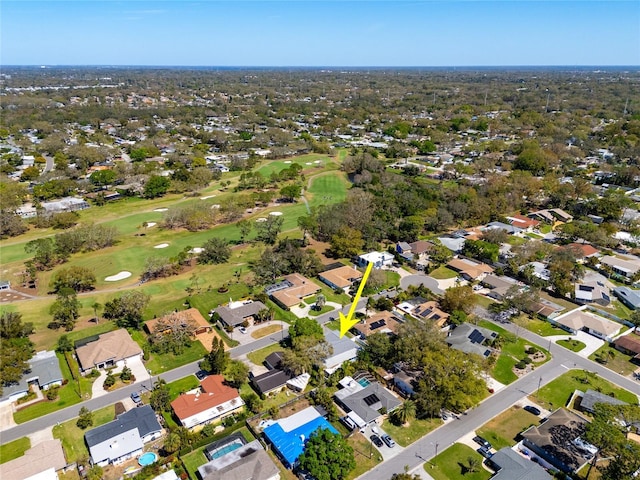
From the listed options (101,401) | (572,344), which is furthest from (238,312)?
(572,344)

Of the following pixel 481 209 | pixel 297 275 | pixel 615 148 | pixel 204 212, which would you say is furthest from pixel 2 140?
pixel 615 148

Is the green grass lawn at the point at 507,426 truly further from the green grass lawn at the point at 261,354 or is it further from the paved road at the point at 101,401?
the paved road at the point at 101,401

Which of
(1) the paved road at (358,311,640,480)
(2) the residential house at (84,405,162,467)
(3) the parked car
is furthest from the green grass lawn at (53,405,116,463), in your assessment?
(3) the parked car

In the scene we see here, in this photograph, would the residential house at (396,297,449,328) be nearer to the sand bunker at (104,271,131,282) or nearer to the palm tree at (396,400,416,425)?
the palm tree at (396,400,416,425)

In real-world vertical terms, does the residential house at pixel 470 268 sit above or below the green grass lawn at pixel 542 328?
above

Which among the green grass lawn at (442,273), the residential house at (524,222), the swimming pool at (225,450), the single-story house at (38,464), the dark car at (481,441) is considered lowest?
the dark car at (481,441)

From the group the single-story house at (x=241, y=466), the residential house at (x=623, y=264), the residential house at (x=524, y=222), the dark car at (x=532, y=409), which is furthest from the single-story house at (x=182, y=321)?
the residential house at (x=524, y=222)
